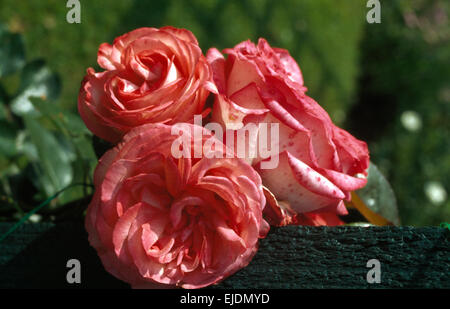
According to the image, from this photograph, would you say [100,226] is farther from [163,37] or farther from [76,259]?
[163,37]

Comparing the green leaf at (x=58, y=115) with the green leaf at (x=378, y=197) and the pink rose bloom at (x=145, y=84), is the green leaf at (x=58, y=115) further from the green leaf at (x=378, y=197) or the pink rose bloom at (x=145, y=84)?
the green leaf at (x=378, y=197)

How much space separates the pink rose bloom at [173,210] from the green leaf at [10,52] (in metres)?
0.72

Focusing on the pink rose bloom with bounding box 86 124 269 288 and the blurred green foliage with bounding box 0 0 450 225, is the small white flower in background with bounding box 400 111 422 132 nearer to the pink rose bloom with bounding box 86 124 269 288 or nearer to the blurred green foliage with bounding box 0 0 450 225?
the blurred green foliage with bounding box 0 0 450 225

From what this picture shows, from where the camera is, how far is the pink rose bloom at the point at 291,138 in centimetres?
64

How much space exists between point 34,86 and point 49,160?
29 centimetres

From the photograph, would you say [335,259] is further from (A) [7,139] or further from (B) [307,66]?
(B) [307,66]

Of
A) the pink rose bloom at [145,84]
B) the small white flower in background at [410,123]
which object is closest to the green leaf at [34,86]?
the pink rose bloom at [145,84]

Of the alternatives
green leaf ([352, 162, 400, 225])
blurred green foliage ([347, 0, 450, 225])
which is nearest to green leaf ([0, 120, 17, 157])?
green leaf ([352, 162, 400, 225])

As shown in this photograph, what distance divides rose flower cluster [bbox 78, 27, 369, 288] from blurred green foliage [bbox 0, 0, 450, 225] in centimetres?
28

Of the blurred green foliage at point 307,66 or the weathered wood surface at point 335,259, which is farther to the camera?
the blurred green foliage at point 307,66

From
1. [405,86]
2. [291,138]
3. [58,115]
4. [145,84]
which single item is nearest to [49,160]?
[58,115]

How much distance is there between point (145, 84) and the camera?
66cm

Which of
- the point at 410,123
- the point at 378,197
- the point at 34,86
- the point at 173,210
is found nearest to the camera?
the point at 173,210

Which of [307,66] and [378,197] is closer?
[378,197]
